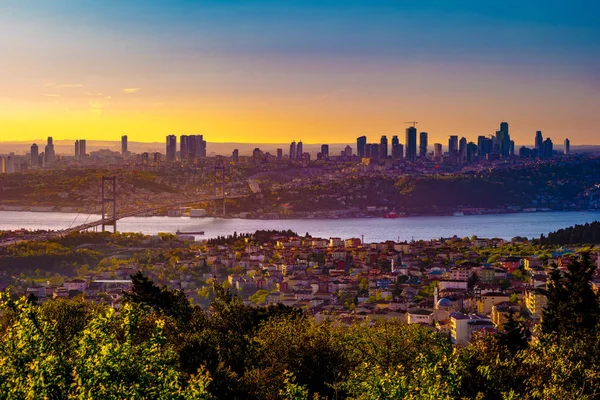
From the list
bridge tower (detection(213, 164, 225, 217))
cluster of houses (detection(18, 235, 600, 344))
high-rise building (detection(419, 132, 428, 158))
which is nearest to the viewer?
cluster of houses (detection(18, 235, 600, 344))

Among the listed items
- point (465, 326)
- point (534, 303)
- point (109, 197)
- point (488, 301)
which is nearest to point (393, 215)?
point (109, 197)

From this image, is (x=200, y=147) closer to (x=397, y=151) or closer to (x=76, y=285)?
(x=397, y=151)

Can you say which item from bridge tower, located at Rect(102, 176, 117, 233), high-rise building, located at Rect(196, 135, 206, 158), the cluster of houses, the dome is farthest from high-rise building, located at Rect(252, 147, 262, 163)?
the dome

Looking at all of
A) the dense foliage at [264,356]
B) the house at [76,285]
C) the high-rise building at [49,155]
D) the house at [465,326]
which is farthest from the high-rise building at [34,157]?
the dense foliage at [264,356]

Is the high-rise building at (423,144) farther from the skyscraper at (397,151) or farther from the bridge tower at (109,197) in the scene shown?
the bridge tower at (109,197)

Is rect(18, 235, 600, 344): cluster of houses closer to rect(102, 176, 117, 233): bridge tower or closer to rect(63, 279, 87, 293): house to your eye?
rect(63, 279, 87, 293): house

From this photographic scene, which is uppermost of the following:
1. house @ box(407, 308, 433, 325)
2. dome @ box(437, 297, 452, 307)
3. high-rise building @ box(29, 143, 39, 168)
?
high-rise building @ box(29, 143, 39, 168)

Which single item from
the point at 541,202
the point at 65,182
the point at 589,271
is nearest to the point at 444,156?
the point at 541,202
